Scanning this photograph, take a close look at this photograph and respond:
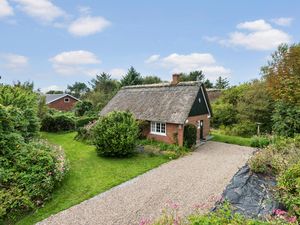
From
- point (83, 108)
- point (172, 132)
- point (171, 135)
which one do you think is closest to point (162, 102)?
point (172, 132)

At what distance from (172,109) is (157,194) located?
954 cm

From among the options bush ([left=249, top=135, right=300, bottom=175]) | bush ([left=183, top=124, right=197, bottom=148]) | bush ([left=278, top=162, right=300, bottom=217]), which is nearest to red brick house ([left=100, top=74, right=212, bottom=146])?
bush ([left=183, top=124, right=197, bottom=148])

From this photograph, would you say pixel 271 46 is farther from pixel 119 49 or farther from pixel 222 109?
pixel 119 49

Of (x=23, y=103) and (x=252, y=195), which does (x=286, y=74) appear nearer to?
(x=252, y=195)

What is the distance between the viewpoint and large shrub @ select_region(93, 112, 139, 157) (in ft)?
47.4

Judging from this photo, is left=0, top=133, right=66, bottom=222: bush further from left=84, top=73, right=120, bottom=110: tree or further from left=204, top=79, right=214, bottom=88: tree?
left=204, top=79, right=214, bottom=88: tree

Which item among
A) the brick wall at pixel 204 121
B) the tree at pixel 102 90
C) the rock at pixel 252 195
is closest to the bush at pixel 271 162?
the rock at pixel 252 195

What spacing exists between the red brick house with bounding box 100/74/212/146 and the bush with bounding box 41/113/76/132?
8234 mm

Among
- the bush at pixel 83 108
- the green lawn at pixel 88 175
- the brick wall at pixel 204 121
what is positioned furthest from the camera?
the bush at pixel 83 108

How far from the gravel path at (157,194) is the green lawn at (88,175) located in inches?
18.3

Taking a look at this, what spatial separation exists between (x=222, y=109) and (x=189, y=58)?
765 centimetres

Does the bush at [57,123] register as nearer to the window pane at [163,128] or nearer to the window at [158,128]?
the window at [158,128]

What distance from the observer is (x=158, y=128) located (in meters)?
18.5

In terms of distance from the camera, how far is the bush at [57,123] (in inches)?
996
